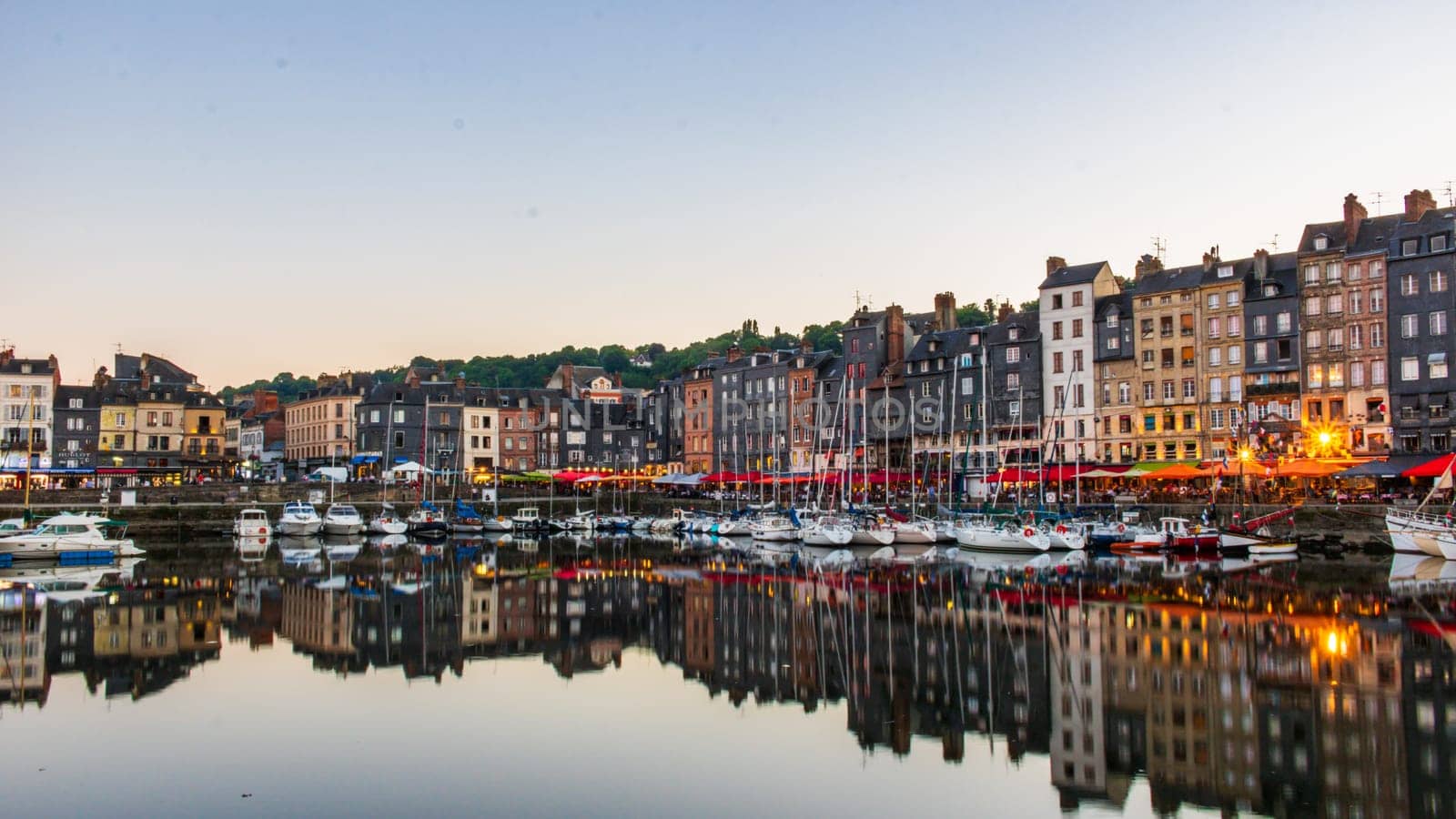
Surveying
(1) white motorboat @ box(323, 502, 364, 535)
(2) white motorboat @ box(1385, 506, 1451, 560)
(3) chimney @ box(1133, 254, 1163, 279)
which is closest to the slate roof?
(3) chimney @ box(1133, 254, 1163, 279)

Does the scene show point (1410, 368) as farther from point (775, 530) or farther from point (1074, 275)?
point (775, 530)

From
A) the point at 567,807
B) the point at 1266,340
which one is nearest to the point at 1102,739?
the point at 567,807

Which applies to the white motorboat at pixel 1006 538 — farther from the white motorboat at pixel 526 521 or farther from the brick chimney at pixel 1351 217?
the white motorboat at pixel 526 521

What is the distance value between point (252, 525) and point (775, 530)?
2866 centimetres

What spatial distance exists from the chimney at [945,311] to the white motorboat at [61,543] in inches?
1908

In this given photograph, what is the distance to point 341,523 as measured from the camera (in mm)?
66125

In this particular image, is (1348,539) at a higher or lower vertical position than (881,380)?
lower

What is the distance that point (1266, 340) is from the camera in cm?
Result: 5828

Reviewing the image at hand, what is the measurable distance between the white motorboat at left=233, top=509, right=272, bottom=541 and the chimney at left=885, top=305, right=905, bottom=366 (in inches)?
1519

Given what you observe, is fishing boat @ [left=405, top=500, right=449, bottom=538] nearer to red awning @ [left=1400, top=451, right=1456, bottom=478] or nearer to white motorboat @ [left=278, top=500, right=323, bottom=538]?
white motorboat @ [left=278, top=500, right=323, bottom=538]

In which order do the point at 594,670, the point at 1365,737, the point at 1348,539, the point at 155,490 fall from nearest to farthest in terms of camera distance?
the point at 1365,737 < the point at 594,670 < the point at 1348,539 < the point at 155,490

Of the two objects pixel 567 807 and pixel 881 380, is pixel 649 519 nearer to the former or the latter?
pixel 881 380

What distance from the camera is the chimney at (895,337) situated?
7556cm

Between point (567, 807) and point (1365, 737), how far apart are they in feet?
34.6
